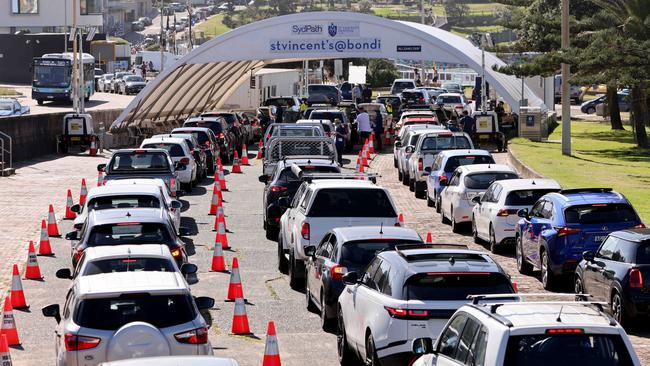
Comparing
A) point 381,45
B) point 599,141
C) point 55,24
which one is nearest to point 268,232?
point 381,45

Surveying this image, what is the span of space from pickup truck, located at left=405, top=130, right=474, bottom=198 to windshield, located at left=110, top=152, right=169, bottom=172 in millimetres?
7717

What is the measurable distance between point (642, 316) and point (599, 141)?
39.6 metres

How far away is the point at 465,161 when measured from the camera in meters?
31.7

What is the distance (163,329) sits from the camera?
1230 cm

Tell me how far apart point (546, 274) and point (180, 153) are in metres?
16.9

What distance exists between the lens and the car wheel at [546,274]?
20.5 m

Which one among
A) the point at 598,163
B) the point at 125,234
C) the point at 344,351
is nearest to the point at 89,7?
the point at 598,163

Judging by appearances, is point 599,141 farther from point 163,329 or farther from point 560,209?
point 163,329

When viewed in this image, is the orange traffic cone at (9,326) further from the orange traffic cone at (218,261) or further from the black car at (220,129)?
the black car at (220,129)

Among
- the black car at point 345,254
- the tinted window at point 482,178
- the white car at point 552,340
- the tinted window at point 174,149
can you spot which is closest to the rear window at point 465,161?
the tinted window at point 482,178

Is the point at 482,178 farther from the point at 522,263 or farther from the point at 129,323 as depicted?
the point at 129,323

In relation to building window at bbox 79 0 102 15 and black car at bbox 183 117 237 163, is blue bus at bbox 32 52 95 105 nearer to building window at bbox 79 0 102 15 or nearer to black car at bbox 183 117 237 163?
black car at bbox 183 117 237 163

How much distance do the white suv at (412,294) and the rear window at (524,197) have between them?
33.1ft

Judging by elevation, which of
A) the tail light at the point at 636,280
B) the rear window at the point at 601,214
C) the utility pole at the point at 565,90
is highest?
the utility pole at the point at 565,90
